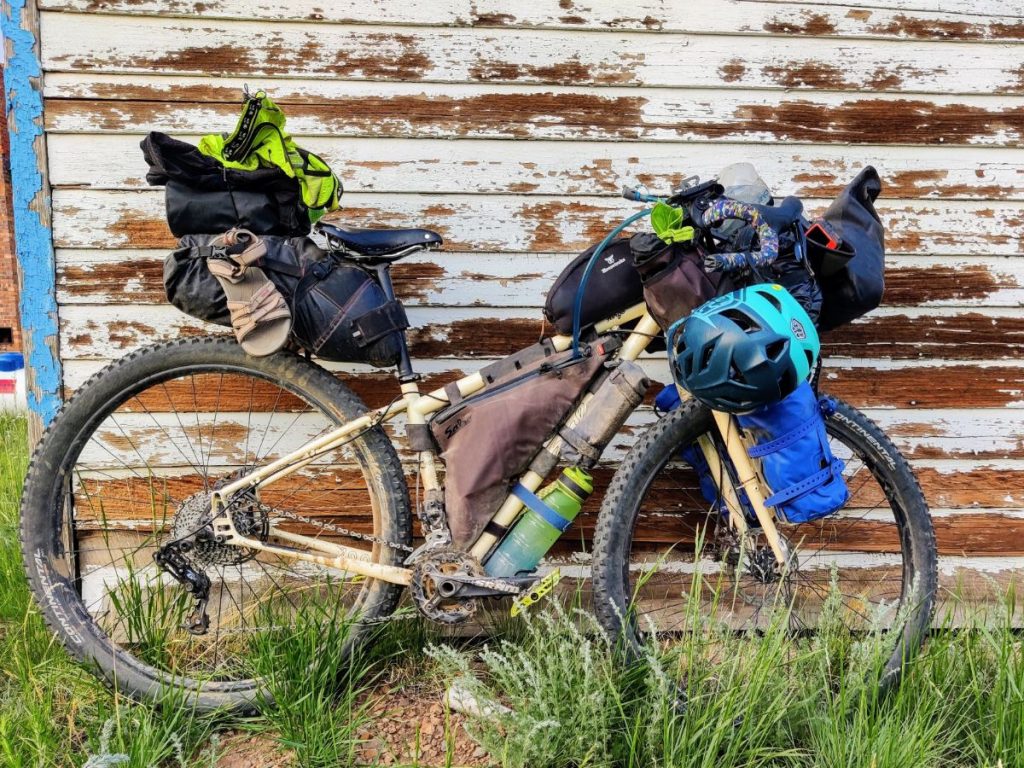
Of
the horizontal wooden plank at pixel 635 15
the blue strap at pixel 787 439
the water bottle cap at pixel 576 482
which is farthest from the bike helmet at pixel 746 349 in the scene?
the horizontal wooden plank at pixel 635 15

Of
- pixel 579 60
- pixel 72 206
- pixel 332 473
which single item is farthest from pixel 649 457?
pixel 72 206

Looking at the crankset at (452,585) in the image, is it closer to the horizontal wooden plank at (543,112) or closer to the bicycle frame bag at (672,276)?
the bicycle frame bag at (672,276)

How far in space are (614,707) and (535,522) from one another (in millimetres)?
494

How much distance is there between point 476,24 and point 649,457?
57.9 inches

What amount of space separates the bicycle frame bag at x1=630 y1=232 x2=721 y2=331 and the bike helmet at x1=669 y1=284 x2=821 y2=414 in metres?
0.10

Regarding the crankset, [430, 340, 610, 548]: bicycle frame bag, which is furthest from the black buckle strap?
the crankset

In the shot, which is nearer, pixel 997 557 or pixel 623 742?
pixel 623 742

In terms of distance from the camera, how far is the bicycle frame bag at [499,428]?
1.94 meters

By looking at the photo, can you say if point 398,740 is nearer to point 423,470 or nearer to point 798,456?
point 423,470

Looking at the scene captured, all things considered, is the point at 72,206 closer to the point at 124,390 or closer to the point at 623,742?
the point at 124,390

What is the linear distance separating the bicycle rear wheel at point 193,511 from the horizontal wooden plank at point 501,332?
0.70 ft

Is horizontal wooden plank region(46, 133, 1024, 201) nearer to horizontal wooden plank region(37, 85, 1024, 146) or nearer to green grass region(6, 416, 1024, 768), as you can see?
horizontal wooden plank region(37, 85, 1024, 146)

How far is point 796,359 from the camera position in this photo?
5.70ft

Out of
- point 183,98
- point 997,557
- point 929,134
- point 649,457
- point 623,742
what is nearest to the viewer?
point 623,742
